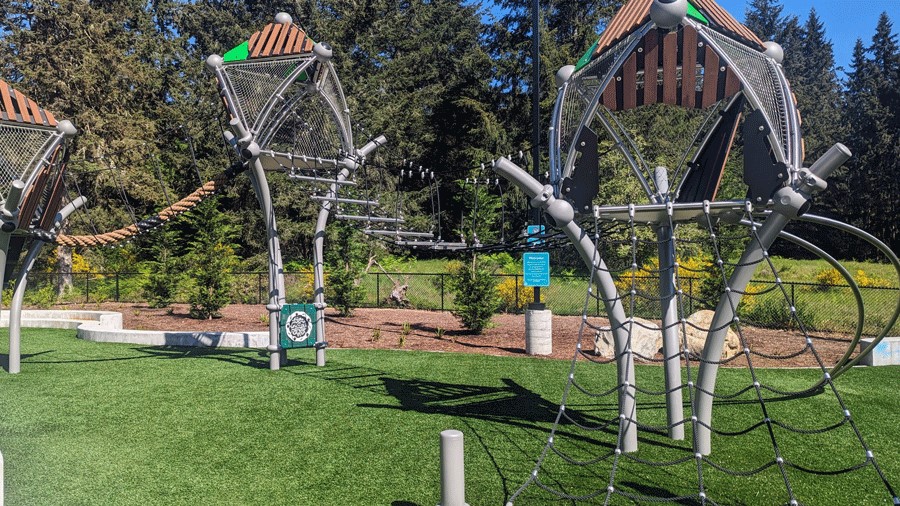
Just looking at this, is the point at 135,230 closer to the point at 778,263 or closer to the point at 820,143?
the point at 778,263

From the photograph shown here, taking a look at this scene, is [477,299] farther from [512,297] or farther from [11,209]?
[11,209]

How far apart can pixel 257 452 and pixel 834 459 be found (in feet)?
17.5

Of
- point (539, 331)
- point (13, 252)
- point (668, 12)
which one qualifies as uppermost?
point (668, 12)

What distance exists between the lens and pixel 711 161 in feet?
23.0

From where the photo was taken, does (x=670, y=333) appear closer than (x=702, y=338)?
Yes

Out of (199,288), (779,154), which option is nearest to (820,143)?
(199,288)

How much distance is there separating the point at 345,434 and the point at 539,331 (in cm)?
605

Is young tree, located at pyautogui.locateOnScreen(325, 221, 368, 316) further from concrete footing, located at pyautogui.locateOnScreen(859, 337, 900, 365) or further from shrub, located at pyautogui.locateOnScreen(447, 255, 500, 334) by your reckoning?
concrete footing, located at pyautogui.locateOnScreen(859, 337, 900, 365)

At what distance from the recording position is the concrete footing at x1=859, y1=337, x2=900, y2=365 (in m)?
11.0

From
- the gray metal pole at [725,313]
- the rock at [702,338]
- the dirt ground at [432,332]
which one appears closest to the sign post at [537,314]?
the dirt ground at [432,332]

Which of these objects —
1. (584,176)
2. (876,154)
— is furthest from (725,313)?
(876,154)

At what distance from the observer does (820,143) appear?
4384 cm

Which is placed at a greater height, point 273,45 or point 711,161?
point 273,45

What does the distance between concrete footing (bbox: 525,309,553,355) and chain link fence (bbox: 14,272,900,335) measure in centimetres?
411
